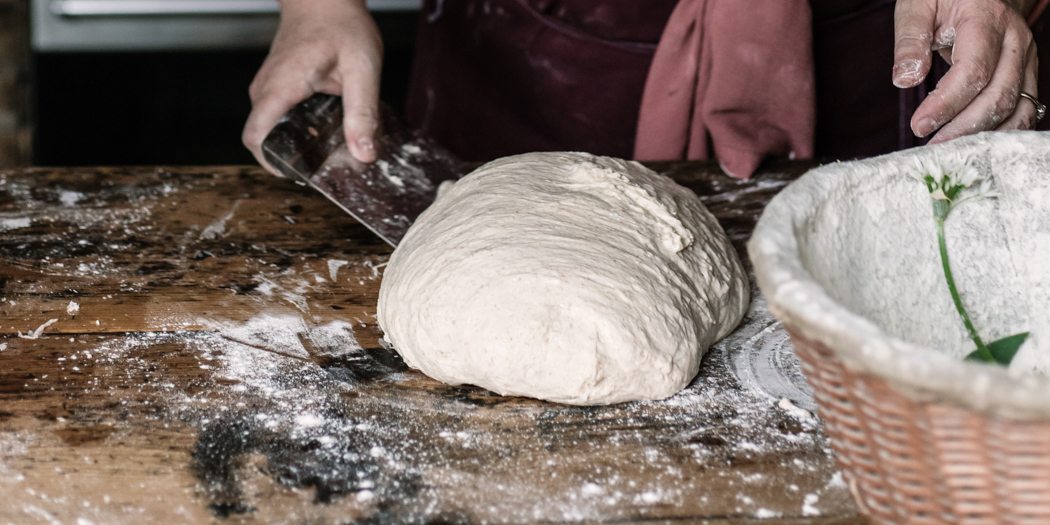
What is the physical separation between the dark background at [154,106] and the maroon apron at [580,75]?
140 centimetres

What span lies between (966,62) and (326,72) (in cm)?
109

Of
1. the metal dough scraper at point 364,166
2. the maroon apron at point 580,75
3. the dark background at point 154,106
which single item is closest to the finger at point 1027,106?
the maroon apron at point 580,75

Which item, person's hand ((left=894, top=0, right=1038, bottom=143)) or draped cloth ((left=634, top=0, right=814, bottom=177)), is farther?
draped cloth ((left=634, top=0, right=814, bottom=177))

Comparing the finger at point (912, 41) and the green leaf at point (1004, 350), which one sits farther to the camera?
the finger at point (912, 41)

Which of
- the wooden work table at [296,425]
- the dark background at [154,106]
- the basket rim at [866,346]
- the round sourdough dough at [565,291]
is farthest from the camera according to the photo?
the dark background at [154,106]

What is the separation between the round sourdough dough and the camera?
945 millimetres

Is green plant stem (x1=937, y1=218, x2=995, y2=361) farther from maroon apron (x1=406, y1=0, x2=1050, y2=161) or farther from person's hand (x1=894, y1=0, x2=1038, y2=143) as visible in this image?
maroon apron (x1=406, y1=0, x2=1050, y2=161)

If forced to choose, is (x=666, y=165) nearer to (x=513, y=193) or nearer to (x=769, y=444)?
(x=513, y=193)

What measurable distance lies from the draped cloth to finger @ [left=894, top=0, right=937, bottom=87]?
1.04ft

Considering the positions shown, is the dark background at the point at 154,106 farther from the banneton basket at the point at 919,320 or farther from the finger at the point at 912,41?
the banneton basket at the point at 919,320

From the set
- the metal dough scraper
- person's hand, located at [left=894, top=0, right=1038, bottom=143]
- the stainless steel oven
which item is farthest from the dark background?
person's hand, located at [left=894, top=0, right=1038, bottom=143]

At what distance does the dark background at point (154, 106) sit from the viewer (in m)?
3.26

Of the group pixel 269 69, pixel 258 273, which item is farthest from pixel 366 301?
pixel 269 69

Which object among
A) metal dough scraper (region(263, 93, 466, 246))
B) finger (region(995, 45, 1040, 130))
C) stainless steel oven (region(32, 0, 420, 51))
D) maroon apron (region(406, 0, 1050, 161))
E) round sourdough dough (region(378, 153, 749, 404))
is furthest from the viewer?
stainless steel oven (region(32, 0, 420, 51))
